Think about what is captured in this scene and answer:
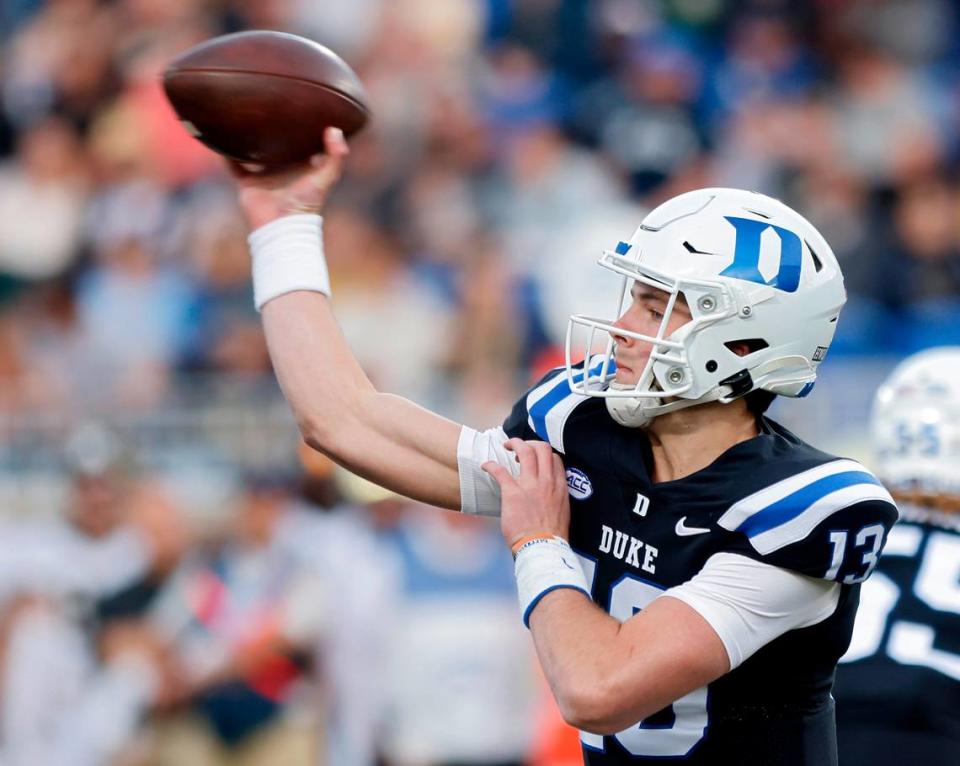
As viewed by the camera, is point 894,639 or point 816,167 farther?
point 816,167

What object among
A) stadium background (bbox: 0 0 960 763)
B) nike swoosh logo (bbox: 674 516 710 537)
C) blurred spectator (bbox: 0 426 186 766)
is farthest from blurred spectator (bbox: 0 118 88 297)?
nike swoosh logo (bbox: 674 516 710 537)

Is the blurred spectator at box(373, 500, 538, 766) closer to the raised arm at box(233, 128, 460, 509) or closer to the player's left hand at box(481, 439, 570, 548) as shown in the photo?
the raised arm at box(233, 128, 460, 509)

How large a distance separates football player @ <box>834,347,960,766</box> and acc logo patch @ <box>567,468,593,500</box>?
913mm

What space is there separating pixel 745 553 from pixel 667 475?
0.27 meters

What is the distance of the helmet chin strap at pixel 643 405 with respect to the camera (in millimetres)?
2566

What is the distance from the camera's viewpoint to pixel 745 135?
8844 millimetres

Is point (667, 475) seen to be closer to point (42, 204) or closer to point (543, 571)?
point (543, 571)

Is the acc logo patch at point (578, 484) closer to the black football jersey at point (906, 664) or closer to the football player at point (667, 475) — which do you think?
the football player at point (667, 475)

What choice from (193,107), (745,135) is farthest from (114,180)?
(193,107)

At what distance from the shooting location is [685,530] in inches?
98.3

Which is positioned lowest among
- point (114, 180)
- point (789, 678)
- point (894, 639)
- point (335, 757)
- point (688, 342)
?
point (335, 757)

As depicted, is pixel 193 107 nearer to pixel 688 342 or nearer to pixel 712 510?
pixel 688 342

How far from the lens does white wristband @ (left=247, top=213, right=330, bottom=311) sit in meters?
2.71

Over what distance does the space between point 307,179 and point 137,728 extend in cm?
378
